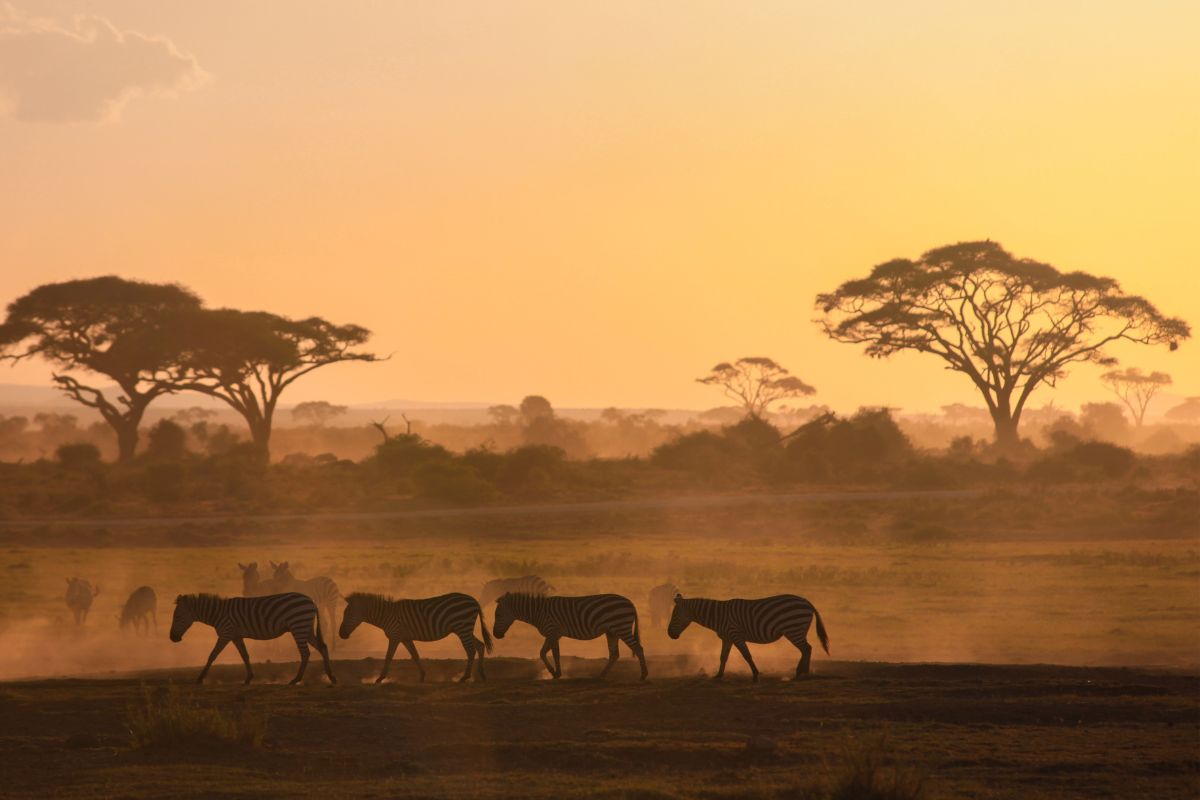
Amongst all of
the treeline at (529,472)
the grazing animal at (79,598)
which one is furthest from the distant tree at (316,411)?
the grazing animal at (79,598)

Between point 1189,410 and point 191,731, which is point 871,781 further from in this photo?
point 1189,410

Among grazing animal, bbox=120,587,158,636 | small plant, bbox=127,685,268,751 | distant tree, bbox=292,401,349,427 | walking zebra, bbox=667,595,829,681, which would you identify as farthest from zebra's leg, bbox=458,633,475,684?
distant tree, bbox=292,401,349,427

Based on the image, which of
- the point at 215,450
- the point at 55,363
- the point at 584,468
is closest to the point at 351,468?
the point at 584,468

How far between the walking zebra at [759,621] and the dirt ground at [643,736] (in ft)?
1.28

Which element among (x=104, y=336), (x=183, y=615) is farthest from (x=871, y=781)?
(x=104, y=336)

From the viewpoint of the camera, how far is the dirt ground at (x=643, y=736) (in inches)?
481

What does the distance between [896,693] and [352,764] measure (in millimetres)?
6468

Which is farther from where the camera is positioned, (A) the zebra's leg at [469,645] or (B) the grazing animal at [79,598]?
(B) the grazing animal at [79,598]

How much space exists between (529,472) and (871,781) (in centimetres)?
4766

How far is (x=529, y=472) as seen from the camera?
5859 centimetres

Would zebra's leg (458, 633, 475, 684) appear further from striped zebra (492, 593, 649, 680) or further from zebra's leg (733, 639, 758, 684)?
zebra's leg (733, 639, 758, 684)

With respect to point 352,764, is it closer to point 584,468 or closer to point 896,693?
point 896,693

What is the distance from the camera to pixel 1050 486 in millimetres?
56688

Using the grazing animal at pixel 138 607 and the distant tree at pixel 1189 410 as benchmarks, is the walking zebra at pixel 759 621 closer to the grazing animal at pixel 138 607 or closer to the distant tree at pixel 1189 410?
the grazing animal at pixel 138 607
